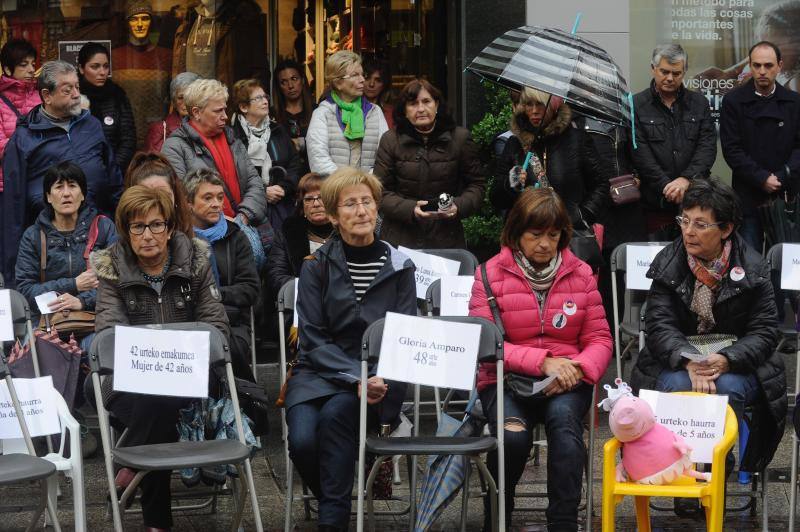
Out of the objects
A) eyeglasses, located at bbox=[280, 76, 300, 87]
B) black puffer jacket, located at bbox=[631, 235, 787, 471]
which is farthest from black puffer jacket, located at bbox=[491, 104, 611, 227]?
eyeglasses, located at bbox=[280, 76, 300, 87]

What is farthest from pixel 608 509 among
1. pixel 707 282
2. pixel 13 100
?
pixel 13 100

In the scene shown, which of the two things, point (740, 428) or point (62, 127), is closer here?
point (740, 428)

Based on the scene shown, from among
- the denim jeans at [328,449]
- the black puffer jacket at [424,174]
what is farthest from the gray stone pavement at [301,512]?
the black puffer jacket at [424,174]

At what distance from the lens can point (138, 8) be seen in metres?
11.4

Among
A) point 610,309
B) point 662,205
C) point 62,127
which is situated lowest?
point 610,309

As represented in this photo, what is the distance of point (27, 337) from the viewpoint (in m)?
7.91

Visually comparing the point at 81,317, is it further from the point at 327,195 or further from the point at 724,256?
the point at 724,256

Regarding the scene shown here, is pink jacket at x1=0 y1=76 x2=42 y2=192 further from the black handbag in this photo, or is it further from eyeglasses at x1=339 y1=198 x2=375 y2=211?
the black handbag

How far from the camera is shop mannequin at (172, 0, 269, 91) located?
11375 mm

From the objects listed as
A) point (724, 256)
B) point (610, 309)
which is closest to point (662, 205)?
point (610, 309)

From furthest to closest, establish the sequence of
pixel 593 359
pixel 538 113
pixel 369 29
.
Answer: pixel 369 29
pixel 538 113
pixel 593 359

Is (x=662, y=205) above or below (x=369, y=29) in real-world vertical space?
below

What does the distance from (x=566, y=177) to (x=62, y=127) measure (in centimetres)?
324

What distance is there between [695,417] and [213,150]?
4.03 m
